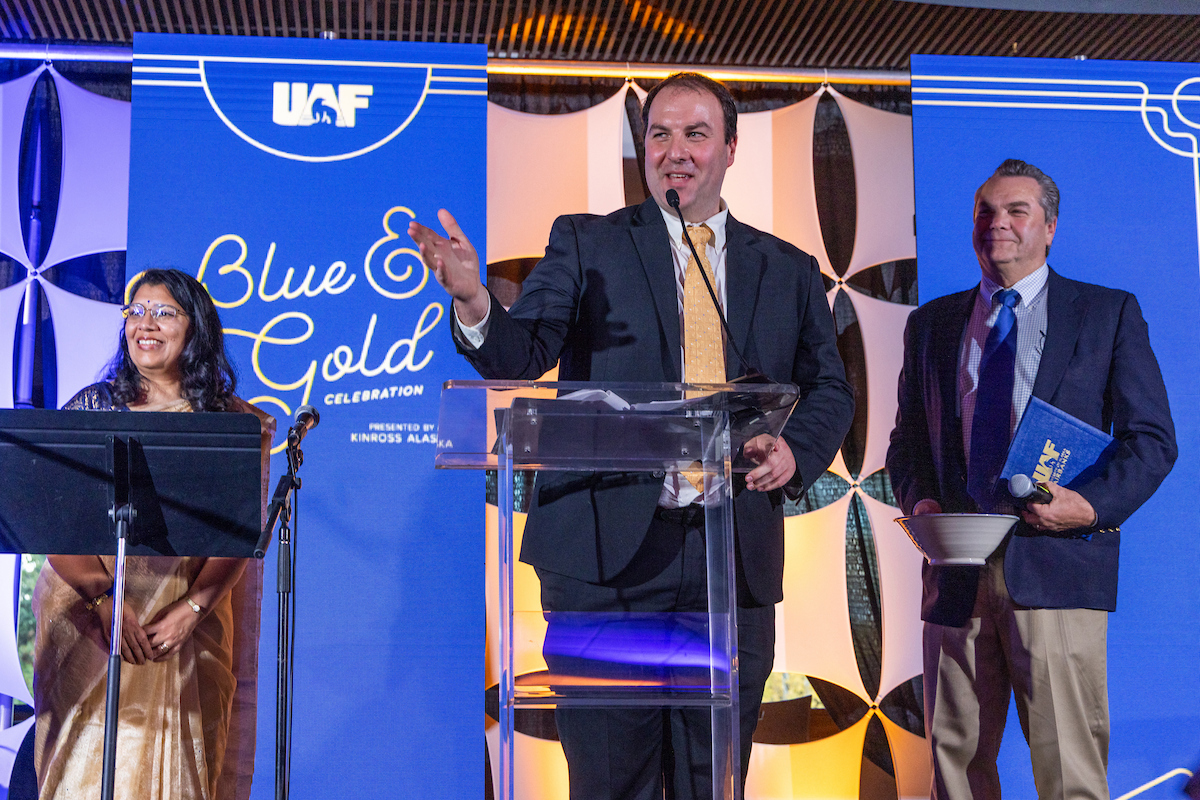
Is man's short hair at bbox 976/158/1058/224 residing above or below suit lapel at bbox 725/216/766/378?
above

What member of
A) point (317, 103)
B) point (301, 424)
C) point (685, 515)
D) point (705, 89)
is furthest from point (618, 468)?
point (317, 103)

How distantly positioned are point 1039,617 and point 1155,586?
2.37ft

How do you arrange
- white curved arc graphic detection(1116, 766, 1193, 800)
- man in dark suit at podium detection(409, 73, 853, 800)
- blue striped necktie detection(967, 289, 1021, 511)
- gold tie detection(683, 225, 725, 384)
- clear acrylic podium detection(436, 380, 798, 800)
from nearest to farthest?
clear acrylic podium detection(436, 380, 798, 800) < man in dark suit at podium detection(409, 73, 853, 800) < gold tie detection(683, 225, 725, 384) < blue striped necktie detection(967, 289, 1021, 511) < white curved arc graphic detection(1116, 766, 1193, 800)

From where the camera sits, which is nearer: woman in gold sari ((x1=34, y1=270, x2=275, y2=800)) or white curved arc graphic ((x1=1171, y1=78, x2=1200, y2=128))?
woman in gold sari ((x1=34, y1=270, x2=275, y2=800))

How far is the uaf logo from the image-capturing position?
4.17 meters

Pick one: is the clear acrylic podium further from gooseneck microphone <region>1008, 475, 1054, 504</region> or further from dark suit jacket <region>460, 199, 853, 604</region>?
gooseneck microphone <region>1008, 475, 1054, 504</region>

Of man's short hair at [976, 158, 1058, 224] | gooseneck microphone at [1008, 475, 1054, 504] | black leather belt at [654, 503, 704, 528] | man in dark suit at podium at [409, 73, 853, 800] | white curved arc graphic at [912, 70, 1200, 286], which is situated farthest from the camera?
white curved arc graphic at [912, 70, 1200, 286]

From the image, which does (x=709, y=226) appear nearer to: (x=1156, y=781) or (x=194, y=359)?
(x=194, y=359)

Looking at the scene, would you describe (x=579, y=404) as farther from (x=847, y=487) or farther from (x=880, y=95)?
(x=880, y=95)

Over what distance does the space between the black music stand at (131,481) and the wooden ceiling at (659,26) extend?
2185 millimetres

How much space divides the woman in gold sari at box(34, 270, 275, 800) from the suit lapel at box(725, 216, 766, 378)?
170cm

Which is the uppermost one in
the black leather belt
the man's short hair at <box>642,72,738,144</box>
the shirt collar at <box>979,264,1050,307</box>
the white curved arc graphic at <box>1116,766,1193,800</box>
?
the man's short hair at <box>642,72,738,144</box>

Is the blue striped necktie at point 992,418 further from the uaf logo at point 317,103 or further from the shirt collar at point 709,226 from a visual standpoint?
the uaf logo at point 317,103

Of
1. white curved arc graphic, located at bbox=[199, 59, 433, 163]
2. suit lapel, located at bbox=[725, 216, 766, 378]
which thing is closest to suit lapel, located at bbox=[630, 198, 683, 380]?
suit lapel, located at bbox=[725, 216, 766, 378]
